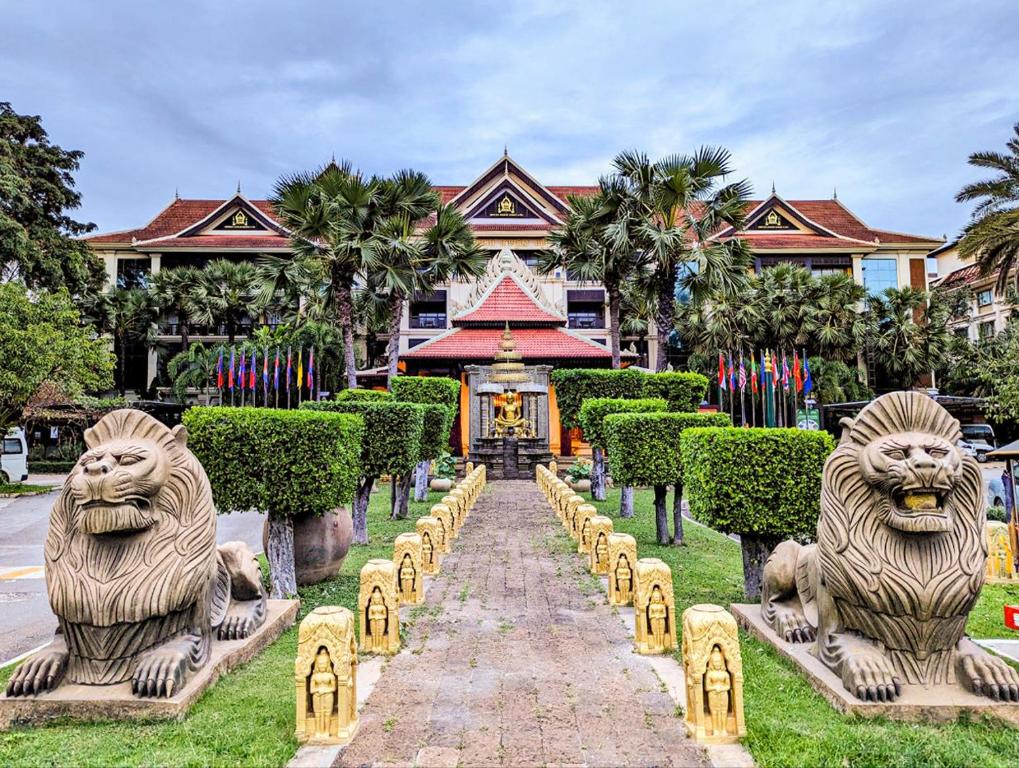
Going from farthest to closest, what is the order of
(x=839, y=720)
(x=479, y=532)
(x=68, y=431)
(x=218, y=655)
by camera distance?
1. (x=68, y=431)
2. (x=479, y=532)
3. (x=218, y=655)
4. (x=839, y=720)

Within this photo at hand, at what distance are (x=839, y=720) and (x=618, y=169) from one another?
13.8m

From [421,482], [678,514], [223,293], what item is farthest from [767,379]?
[223,293]

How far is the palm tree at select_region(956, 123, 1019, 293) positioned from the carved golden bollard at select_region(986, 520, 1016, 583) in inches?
472

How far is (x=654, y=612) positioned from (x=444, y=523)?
5220mm

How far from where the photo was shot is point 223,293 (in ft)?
112

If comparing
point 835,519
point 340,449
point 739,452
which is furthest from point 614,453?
point 835,519

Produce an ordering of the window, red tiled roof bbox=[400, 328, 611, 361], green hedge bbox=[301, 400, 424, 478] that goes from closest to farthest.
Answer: green hedge bbox=[301, 400, 424, 478] < red tiled roof bbox=[400, 328, 611, 361] < the window

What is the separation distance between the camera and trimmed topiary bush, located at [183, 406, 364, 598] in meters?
6.60

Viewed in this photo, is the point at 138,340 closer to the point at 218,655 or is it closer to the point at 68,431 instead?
the point at 68,431

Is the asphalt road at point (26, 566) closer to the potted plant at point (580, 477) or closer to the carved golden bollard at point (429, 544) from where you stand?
the carved golden bollard at point (429, 544)

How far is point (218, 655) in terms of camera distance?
469 cm

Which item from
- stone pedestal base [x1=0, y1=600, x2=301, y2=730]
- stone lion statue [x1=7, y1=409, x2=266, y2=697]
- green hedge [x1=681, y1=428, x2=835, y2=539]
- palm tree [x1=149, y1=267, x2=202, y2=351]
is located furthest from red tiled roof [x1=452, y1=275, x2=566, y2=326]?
stone pedestal base [x1=0, y1=600, x2=301, y2=730]

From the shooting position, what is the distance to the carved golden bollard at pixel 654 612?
548 cm

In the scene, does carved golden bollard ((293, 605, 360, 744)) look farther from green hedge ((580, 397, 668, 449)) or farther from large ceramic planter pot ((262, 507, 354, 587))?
green hedge ((580, 397, 668, 449))
